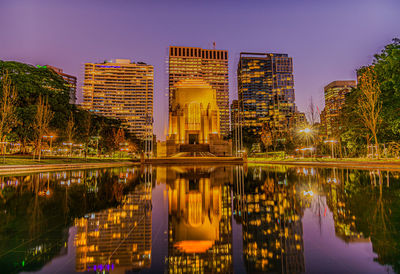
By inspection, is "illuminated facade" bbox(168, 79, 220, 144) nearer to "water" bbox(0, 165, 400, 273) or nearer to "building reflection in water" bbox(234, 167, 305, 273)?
"building reflection in water" bbox(234, 167, 305, 273)

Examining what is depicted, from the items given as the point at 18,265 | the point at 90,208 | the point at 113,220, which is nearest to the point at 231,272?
the point at 18,265

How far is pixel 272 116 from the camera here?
160 m

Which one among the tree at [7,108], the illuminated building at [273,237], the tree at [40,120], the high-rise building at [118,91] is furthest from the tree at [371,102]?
the high-rise building at [118,91]

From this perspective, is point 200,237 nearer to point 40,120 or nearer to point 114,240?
point 114,240

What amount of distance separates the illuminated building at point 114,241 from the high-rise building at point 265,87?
15977 cm

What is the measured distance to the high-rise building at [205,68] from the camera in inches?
5763

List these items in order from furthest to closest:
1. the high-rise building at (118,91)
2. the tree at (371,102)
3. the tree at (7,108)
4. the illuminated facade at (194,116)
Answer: the high-rise building at (118,91) < the illuminated facade at (194,116) < the tree at (371,102) < the tree at (7,108)

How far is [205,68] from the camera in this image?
494 feet

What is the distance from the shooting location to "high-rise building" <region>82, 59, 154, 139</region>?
472 feet

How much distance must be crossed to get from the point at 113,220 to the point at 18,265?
6.79 ft

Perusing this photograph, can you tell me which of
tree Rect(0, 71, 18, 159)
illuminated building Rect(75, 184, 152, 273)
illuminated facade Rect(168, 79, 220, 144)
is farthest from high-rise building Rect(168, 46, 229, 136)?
illuminated building Rect(75, 184, 152, 273)

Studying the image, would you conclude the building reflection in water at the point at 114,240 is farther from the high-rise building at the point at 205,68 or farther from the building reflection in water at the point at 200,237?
the high-rise building at the point at 205,68

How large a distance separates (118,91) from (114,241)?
506 feet

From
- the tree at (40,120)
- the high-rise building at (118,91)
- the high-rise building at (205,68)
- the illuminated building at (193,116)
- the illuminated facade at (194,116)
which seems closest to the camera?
the tree at (40,120)
